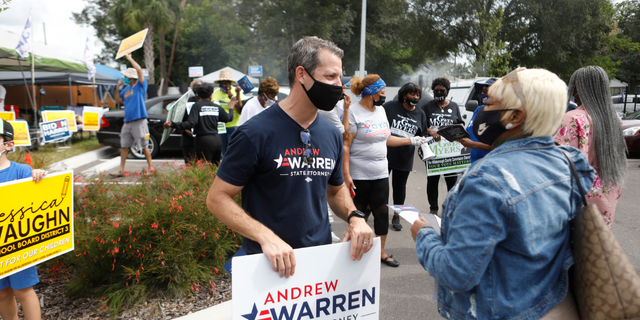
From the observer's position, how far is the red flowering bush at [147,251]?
10.3 ft

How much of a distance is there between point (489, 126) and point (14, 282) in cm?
293

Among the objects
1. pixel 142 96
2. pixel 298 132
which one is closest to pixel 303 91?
pixel 298 132

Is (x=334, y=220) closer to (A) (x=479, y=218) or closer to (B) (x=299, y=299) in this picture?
(B) (x=299, y=299)

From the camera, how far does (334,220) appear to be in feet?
19.1

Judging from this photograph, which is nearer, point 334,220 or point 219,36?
point 334,220

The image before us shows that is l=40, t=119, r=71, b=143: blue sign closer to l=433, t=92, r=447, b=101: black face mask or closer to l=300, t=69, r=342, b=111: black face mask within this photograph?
l=433, t=92, r=447, b=101: black face mask

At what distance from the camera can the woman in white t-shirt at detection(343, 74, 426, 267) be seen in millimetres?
4109

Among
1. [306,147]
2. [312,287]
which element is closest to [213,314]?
[312,287]

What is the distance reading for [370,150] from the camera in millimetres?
4113

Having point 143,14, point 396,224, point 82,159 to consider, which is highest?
point 143,14

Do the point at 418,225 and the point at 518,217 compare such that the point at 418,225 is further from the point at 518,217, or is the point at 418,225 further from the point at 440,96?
the point at 440,96

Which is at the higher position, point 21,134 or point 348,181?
point 21,134

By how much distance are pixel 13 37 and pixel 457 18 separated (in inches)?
1036

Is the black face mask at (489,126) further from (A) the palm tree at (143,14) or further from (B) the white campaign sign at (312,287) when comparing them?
(A) the palm tree at (143,14)
